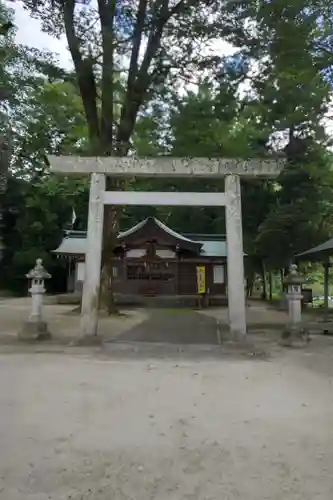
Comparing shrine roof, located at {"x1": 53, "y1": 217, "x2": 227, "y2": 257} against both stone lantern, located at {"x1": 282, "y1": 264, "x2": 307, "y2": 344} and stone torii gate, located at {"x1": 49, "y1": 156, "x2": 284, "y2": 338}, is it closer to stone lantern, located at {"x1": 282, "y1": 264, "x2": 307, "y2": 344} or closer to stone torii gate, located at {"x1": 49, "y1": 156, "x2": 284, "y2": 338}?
stone lantern, located at {"x1": 282, "y1": 264, "x2": 307, "y2": 344}

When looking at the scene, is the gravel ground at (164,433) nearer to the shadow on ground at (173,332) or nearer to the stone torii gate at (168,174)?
the stone torii gate at (168,174)

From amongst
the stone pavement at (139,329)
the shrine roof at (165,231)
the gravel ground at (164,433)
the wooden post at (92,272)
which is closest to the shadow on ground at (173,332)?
the stone pavement at (139,329)

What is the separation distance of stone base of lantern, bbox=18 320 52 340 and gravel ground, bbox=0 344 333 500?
3.08 metres

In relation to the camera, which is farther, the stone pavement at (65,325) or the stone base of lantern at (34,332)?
the stone pavement at (65,325)

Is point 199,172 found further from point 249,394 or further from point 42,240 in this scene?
point 42,240

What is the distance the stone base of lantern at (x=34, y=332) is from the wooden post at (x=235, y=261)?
4.17m

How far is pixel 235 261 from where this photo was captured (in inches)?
422

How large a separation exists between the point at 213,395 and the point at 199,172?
19.1ft

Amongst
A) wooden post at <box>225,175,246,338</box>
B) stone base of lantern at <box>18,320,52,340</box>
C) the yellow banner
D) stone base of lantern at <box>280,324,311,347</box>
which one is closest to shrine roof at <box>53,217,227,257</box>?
the yellow banner

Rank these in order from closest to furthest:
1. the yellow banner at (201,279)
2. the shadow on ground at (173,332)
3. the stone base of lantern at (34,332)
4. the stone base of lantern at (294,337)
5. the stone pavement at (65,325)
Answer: the stone base of lantern at (294,337), the stone base of lantern at (34,332), the shadow on ground at (173,332), the stone pavement at (65,325), the yellow banner at (201,279)

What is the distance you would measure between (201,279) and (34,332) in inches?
625

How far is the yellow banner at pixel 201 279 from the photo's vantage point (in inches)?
1018

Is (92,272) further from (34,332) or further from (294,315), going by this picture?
(294,315)

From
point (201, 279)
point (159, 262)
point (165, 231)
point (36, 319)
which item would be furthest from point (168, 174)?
point (159, 262)
